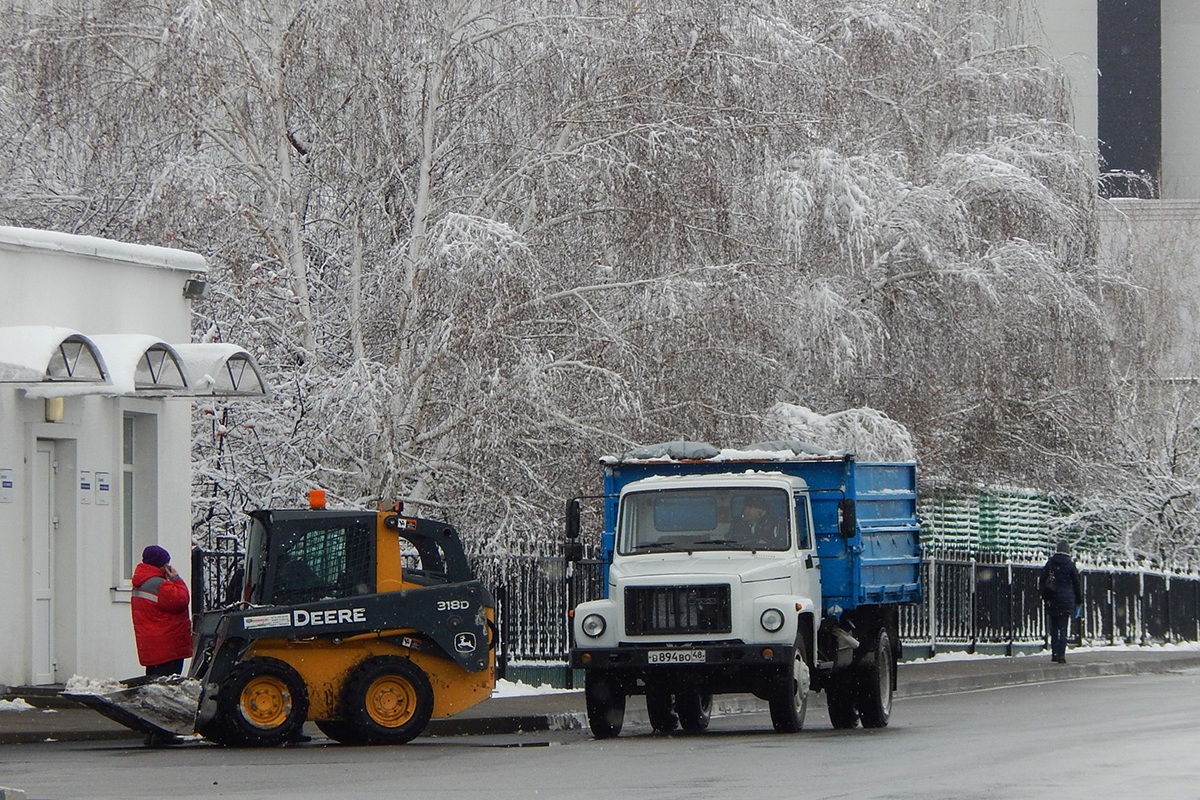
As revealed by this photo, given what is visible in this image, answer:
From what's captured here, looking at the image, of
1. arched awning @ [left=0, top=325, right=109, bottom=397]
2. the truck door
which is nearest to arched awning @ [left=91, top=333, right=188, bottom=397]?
arched awning @ [left=0, top=325, right=109, bottom=397]

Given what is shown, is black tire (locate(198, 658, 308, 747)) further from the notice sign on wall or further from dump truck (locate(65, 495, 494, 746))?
the notice sign on wall

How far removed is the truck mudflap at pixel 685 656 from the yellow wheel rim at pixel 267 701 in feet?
8.92

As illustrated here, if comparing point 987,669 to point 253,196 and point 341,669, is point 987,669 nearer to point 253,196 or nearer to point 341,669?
point 253,196

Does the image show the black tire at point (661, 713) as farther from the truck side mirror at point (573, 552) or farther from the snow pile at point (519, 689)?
the snow pile at point (519, 689)

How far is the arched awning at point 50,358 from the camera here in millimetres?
19000

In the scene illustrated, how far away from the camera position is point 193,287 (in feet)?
76.5

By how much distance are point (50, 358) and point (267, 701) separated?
13.4ft

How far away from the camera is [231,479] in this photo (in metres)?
25.0

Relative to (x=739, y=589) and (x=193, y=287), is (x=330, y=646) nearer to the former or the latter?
(x=739, y=589)

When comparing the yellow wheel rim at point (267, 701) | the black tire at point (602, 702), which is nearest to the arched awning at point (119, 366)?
the yellow wheel rim at point (267, 701)

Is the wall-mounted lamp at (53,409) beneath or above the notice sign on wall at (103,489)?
above

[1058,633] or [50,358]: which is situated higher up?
[50,358]

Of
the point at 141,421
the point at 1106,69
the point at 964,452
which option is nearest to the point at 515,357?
the point at 141,421

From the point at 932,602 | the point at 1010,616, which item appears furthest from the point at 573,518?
the point at 1010,616
